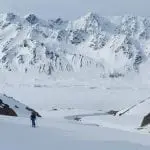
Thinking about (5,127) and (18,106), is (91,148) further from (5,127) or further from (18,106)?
(18,106)

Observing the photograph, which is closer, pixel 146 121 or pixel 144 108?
pixel 146 121

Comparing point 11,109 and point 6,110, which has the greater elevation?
point 11,109

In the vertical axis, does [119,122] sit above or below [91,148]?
above

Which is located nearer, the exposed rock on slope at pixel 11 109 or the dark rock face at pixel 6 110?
the dark rock face at pixel 6 110

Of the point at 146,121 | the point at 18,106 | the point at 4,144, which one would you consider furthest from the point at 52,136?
the point at 18,106

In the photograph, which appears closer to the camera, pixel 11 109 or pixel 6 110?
pixel 6 110

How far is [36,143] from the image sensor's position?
122ft

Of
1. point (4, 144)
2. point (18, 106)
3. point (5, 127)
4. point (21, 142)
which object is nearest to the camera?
point (4, 144)

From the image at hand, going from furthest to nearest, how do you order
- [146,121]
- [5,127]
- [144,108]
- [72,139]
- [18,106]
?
[144,108] → [18,106] → [146,121] → [5,127] → [72,139]

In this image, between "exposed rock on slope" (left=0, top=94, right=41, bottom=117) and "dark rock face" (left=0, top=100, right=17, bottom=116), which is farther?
"exposed rock on slope" (left=0, top=94, right=41, bottom=117)

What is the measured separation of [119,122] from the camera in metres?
106

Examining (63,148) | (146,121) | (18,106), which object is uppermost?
(18,106)

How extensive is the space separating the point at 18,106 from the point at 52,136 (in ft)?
197

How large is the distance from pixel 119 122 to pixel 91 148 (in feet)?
227
